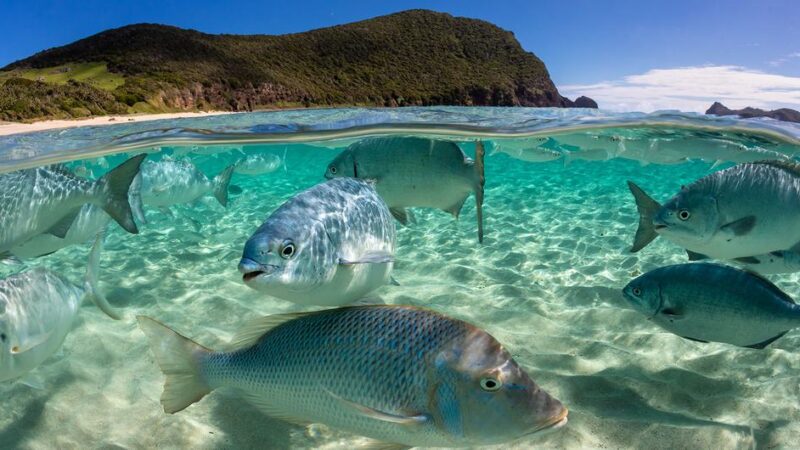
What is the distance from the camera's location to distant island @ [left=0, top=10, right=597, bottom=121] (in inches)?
1088

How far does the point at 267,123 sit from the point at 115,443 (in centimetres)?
871

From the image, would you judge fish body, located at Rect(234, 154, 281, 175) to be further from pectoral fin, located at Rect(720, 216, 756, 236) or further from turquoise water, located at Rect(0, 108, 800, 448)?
pectoral fin, located at Rect(720, 216, 756, 236)

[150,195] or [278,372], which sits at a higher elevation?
[150,195]

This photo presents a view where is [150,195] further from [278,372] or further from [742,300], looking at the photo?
[742,300]

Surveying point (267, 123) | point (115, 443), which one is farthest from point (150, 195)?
point (115, 443)

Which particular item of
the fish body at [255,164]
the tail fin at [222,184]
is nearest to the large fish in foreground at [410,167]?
the tail fin at [222,184]

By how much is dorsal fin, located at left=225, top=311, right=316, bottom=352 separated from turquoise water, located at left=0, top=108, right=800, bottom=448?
60 cm

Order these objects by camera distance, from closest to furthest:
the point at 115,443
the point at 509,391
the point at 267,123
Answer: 1. the point at 509,391
2. the point at 115,443
3. the point at 267,123

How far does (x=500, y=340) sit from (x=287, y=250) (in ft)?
11.2

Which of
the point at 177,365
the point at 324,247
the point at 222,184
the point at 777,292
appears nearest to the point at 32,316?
the point at 177,365

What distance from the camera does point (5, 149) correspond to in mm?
10008

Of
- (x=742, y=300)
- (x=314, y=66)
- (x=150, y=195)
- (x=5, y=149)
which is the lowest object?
(x=742, y=300)

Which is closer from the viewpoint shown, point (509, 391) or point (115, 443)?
point (509, 391)

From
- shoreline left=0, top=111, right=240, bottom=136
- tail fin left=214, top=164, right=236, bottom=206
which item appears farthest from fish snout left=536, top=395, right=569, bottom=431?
shoreline left=0, top=111, right=240, bottom=136
